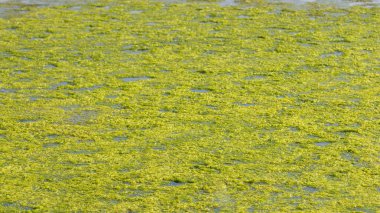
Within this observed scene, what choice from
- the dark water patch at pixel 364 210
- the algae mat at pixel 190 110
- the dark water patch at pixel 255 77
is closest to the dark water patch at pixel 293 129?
the algae mat at pixel 190 110

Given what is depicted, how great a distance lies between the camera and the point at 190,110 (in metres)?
6.19

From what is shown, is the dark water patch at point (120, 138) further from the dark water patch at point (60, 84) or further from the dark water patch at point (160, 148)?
the dark water patch at point (60, 84)

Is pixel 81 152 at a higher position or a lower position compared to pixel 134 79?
lower

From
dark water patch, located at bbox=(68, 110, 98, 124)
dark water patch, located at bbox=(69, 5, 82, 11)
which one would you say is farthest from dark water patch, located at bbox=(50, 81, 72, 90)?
dark water patch, located at bbox=(69, 5, 82, 11)

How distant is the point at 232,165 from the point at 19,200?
140 centimetres

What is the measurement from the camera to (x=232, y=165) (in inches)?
205

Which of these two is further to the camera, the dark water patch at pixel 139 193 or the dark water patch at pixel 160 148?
the dark water patch at pixel 160 148

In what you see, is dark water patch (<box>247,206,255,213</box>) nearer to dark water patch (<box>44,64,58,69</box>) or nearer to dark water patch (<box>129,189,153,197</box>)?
dark water patch (<box>129,189,153,197</box>)

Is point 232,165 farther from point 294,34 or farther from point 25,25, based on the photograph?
point 25,25

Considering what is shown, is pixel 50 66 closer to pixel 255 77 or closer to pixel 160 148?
pixel 255 77

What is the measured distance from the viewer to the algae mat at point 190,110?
4852 millimetres

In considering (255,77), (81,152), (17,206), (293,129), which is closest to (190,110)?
(293,129)

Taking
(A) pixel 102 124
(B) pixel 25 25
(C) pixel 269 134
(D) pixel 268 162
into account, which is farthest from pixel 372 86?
(B) pixel 25 25

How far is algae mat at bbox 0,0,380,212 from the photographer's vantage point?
15.9ft
